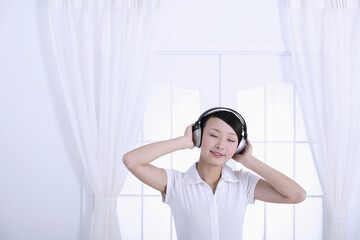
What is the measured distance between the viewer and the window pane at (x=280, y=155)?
9.09 feet

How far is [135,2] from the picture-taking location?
2.63 m

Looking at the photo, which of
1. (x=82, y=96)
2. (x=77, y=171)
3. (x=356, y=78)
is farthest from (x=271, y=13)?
(x=77, y=171)

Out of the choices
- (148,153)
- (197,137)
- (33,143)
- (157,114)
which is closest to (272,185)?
(197,137)

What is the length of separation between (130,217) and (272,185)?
1.56 m

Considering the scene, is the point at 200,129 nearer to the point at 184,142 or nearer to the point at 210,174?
the point at 184,142

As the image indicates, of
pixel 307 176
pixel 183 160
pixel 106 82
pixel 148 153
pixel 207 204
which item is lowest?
pixel 307 176

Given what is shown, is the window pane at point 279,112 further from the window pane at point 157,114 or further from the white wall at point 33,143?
the white wall at point 33,143

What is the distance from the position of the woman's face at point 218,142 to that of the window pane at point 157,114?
1.35m

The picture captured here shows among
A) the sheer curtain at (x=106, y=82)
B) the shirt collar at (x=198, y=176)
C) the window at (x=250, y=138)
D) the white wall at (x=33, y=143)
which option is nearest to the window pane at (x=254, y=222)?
the window at (x=250, y=138)

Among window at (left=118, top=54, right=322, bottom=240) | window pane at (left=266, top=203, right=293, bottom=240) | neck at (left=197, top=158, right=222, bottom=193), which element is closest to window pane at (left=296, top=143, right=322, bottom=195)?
window at (left=118, top=54, right=322, bottom=240)

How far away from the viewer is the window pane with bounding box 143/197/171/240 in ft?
8.99

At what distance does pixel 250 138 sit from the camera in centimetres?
276

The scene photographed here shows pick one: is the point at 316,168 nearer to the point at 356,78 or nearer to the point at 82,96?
the point at 356,78

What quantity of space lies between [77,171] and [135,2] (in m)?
1.31
